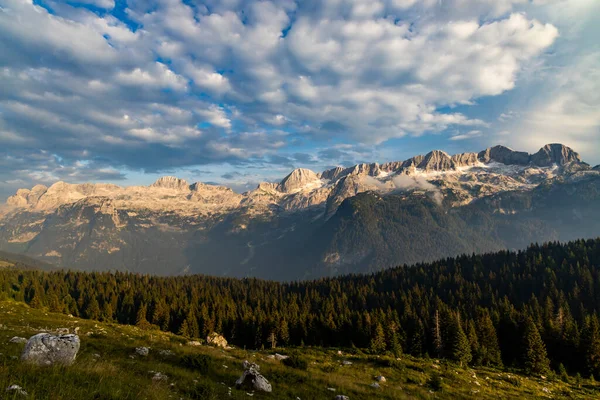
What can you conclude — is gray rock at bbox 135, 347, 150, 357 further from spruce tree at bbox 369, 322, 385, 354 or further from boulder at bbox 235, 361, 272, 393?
spruce tree at bbox 369, 322, 385, 354

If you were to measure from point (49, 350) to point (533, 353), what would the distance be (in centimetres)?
8103

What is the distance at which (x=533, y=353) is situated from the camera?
6444cm

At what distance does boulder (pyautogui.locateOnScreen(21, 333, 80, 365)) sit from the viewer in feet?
47.1

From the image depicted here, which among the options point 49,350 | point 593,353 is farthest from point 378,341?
point 49,350

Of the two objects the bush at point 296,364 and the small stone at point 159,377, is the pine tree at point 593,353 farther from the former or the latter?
the small stone at point 159,377

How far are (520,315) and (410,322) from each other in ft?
98.7

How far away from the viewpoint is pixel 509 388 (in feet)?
116

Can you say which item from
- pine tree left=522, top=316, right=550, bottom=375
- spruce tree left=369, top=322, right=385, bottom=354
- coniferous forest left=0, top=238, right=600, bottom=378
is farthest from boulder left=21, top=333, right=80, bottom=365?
pine tree left=522, top=316, right=550, bottom=375

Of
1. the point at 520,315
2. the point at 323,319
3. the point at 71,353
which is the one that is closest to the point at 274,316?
the point at 323,319

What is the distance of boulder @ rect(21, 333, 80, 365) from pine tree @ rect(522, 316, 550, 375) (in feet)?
244

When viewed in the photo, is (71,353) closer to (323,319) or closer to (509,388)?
(509,388)

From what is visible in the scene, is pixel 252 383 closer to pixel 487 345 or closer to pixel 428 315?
pixel 487 345

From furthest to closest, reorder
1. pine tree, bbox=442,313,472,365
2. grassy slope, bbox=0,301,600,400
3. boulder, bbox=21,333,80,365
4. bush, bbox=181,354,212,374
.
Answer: pine tree, bbox=442,313,472,365 < bush, bbox=181,354,212,374 < boulder, bbox=21,333,80,365 < grassy slope, bbox=0,301,600,400

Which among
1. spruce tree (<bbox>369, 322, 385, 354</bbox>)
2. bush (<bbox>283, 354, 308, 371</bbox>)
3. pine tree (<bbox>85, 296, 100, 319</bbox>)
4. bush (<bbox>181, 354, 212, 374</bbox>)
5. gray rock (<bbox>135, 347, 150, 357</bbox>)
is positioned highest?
bush (<bbox>181, 354, 212, 374</bbox>)
